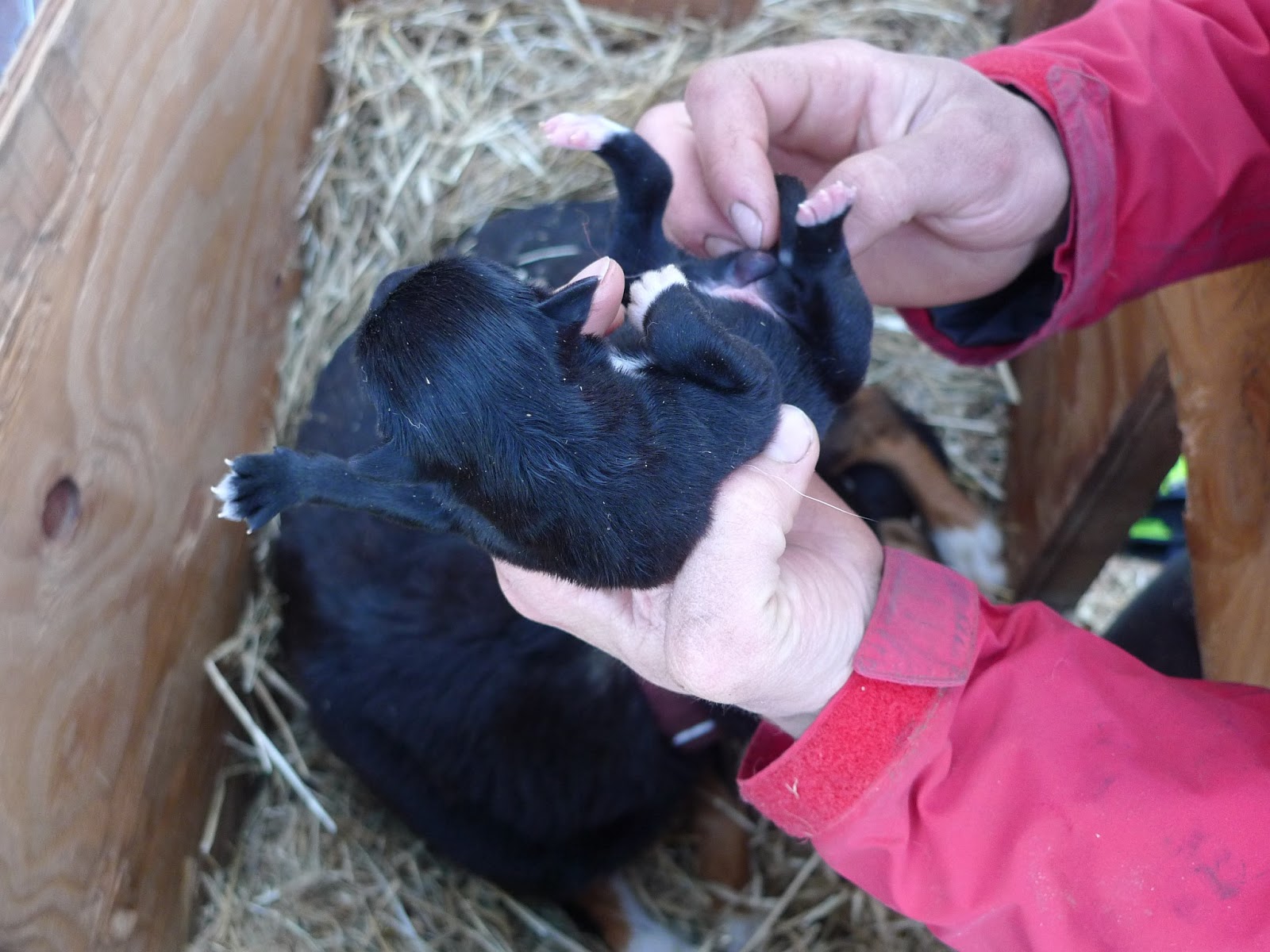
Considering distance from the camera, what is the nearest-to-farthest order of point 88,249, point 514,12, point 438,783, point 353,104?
point 88,249
point 438,783
point 353,104
point 514,12

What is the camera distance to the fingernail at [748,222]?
1.92 metres

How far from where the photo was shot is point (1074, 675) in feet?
5.39

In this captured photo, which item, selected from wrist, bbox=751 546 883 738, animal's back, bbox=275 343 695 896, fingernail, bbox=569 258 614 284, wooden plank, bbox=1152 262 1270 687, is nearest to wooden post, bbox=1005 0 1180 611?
wooden plank, bbox=1152 262 1270 687

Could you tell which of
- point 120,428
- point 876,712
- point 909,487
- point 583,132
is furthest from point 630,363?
point 909,487

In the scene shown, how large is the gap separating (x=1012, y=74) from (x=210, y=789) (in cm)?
250

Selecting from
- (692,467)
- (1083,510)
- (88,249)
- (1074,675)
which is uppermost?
(88,249)

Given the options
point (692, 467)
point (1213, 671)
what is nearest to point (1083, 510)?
point (1213, 671)

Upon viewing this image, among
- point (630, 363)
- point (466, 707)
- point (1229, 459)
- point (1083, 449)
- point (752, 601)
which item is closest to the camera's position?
point (752, 601)

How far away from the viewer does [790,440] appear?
1.66m

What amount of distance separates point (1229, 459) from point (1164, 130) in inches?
26.3

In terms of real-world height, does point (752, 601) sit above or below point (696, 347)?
below

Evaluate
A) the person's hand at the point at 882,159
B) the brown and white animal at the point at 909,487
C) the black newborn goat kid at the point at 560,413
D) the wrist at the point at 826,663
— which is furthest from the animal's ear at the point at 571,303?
the brown and white animal at the point at 909,487

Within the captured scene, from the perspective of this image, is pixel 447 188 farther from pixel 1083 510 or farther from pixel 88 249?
pixel 1083 510

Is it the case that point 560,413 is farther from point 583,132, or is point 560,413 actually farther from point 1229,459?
point 1229,459
